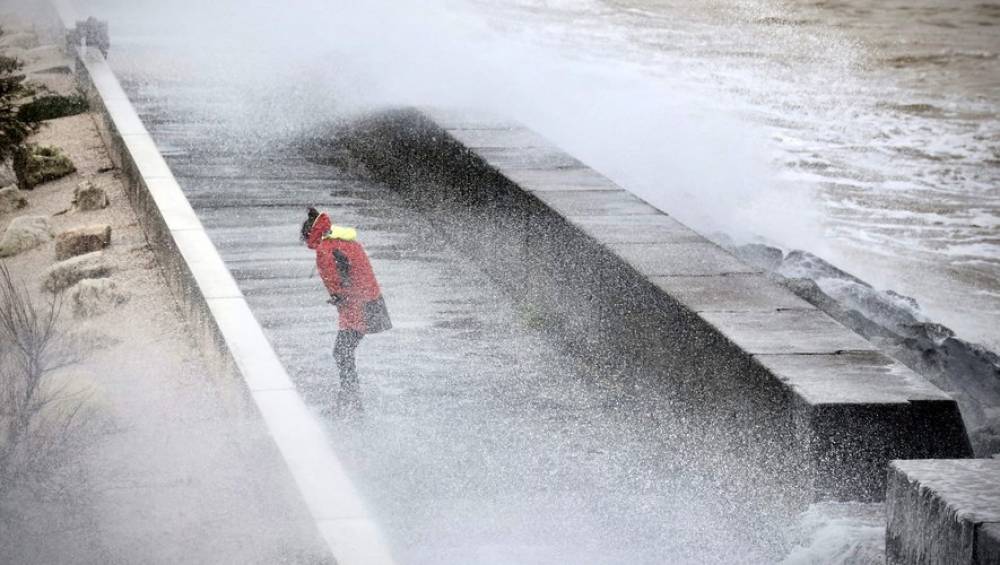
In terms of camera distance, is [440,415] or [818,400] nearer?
[818,400]

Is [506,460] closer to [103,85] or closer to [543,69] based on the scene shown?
[103,85]

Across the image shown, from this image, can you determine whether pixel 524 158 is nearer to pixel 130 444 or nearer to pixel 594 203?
pixel 594 203

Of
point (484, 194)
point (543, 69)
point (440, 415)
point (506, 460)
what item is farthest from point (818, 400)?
point (543, 69)

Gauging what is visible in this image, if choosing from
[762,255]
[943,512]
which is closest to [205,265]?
[943,512]

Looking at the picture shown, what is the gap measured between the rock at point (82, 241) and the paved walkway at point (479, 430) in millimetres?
788

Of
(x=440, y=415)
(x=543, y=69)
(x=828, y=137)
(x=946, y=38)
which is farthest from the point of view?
(x=946, y=38)

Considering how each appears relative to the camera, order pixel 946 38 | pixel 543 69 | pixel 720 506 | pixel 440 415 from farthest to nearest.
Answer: pixel 946 38 → pixel 543 69 → pixel 440 415 → pixel 720 506

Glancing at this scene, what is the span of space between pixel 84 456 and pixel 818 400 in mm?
3259

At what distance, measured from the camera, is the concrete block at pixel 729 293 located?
20.4 feet

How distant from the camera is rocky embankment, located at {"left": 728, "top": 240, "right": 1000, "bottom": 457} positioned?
802cm

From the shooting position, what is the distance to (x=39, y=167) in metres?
13.2

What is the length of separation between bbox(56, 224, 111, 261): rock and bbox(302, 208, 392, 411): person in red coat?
153 inches

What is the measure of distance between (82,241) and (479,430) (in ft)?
15.7

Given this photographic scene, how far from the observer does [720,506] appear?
5676 mm
